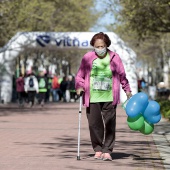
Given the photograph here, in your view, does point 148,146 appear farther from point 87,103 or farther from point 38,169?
point 38,169

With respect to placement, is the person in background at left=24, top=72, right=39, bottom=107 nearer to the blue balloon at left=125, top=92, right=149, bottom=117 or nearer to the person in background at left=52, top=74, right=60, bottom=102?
the person in background at left=52, top=74, right=60, bottom=102

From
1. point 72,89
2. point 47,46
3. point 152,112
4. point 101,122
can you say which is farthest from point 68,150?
point 72,89

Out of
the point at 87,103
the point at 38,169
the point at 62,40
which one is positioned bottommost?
the point at 38,169

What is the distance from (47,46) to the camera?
137 feet

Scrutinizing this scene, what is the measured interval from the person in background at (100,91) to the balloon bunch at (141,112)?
0.39 m

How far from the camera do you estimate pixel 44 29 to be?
57.4 metres

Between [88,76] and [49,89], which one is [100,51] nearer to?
[88,76]

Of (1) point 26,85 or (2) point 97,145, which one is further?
(1) point 26,85

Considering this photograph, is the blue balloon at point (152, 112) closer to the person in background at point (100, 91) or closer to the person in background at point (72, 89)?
the person in background at point (100, 91)

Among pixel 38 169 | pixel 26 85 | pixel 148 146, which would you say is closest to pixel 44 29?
pixel 26 85

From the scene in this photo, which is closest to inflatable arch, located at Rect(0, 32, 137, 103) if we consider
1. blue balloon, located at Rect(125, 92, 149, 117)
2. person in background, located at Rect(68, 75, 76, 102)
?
person in background, located at Rect(68, 75, 76, 102)

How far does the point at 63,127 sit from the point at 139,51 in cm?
5291

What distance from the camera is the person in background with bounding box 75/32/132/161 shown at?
1131 centimetres

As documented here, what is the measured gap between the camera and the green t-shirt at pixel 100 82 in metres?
11.3
